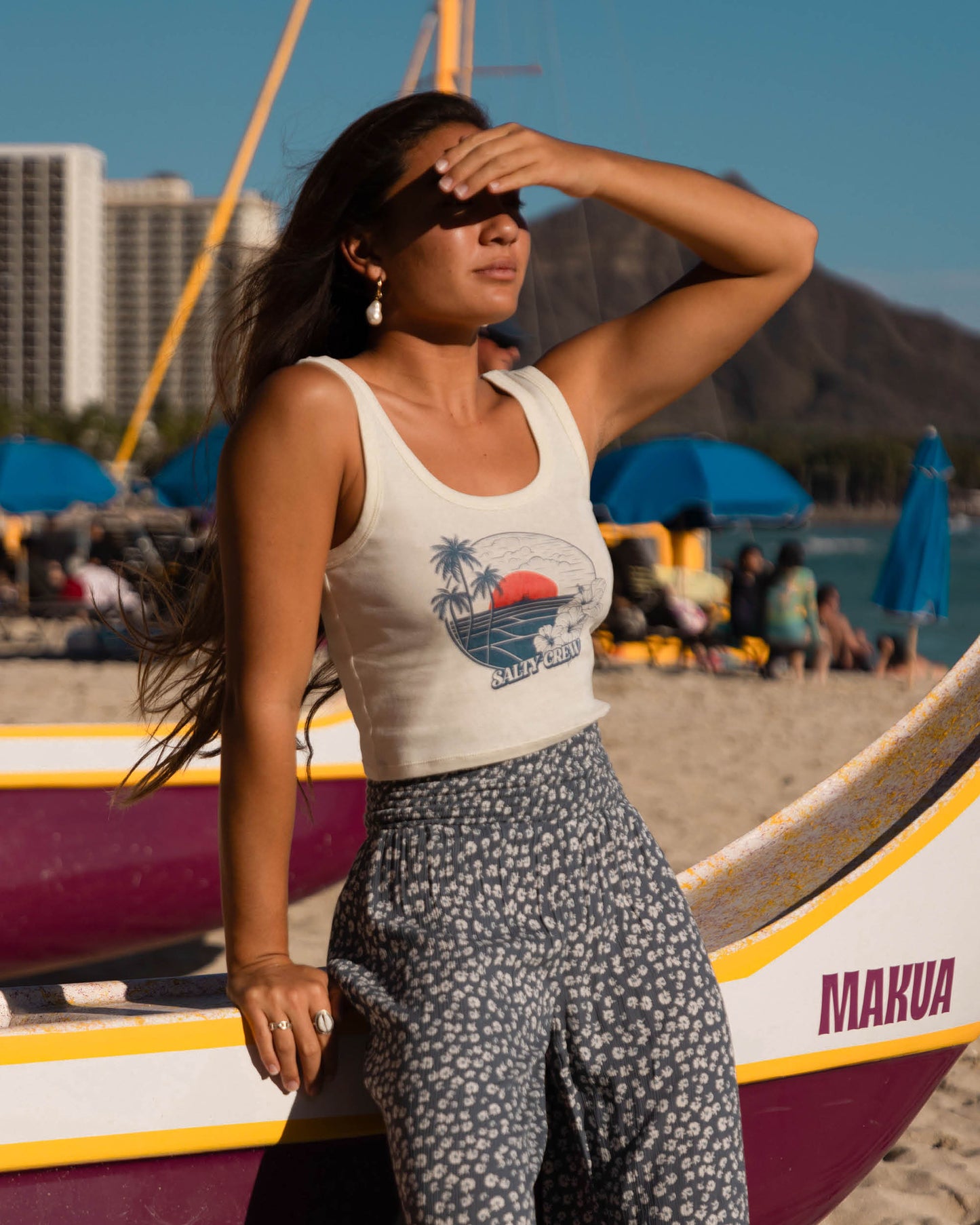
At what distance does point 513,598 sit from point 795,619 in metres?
9.49

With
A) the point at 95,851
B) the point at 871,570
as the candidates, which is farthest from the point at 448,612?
the point at 871,570

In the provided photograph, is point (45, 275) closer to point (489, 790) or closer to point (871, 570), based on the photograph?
point (871, 570)

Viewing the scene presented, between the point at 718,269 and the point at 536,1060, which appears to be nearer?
the point at 536,1060

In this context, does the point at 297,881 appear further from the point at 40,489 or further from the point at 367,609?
the point at 40,489

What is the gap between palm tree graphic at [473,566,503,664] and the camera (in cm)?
137

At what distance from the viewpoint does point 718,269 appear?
1665mm

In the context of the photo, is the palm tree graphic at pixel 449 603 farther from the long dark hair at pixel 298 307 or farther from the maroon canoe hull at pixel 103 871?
the maroon canoe hull at pixel 103 871

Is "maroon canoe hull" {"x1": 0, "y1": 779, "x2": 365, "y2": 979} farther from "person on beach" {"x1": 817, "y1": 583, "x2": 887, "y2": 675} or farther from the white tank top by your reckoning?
"person on beach" {"x1": 817, "y1": 583, "x2": 887, "y2": 675}

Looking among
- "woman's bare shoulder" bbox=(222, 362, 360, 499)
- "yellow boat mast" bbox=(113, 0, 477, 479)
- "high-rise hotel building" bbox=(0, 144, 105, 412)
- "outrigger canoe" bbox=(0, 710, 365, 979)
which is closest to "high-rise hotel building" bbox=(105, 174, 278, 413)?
"high-rise hotel building" bbox=(0, 144, 105, 412)

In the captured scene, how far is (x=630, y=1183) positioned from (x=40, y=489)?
36.6 feet

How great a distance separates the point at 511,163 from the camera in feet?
4.63

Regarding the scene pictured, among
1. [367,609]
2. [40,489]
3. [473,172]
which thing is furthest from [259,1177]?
[40,489]

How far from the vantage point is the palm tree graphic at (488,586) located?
1.37m

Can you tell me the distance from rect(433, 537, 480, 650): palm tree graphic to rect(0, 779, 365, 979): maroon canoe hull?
2.38m
